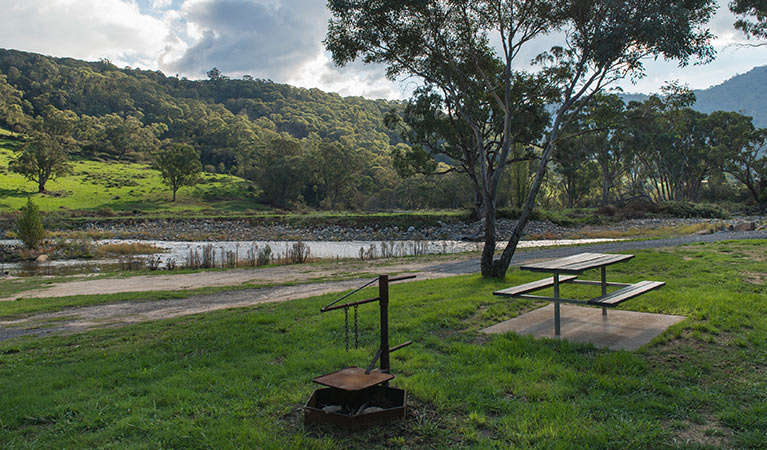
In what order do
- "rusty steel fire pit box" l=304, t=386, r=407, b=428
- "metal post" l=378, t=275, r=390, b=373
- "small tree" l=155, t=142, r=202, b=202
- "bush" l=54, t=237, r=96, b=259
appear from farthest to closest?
1. "small tree" l=155, t=142, r=202, b=202
2. "bush" l=54, t=237, r=96, b=259
3. "metal post" l=378, t=275, r=390, b=373
4. "rusty steel fire pit box" l=304, t=386, r=407, b=428

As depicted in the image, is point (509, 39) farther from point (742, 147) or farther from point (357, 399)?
point (742, 147)

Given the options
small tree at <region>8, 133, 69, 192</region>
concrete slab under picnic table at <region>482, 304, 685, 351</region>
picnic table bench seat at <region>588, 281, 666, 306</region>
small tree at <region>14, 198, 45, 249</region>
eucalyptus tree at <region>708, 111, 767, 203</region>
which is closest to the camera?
concrete slab under picnic table at <region>482, 304, 685, 351</region>

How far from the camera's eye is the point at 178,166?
72.2m

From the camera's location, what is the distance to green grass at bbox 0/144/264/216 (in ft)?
200

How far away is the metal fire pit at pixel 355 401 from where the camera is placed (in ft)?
12.0

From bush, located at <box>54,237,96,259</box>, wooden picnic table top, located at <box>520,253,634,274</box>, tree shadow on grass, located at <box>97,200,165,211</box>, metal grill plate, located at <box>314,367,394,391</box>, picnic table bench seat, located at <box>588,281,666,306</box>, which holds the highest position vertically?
tree shadow on grass, located at <box>97,200,165,211</box>

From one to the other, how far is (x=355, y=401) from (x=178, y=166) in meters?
75.7

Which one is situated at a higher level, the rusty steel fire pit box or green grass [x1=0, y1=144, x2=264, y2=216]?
green grass [x1=0, y1=144, x2=264, y2=216]

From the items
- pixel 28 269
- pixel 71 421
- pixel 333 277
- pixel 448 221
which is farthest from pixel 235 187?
pixel 71 421

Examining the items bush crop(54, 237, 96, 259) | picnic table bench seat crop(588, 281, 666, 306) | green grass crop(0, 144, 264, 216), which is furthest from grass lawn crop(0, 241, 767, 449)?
green grass crop(0, 144, 264, 216)

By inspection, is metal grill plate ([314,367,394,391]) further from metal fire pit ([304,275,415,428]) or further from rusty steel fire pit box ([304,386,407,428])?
rusty steel fire pit box ([304,386,407,428])

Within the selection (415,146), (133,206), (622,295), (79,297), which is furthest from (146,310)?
(133,206)

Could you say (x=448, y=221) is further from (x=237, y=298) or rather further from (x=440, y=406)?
(x=440, y=406)

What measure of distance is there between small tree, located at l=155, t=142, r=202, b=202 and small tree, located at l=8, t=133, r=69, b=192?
45.0ft
